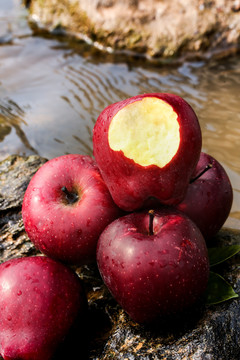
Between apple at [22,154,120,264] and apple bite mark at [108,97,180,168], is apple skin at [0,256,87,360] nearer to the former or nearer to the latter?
apple at [22,154,120,264]

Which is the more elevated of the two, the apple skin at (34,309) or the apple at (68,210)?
Answer: the apple at (68,210)

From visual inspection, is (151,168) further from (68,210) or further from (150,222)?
(68,210)

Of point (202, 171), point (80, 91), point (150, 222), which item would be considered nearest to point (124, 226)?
point (150, 222)

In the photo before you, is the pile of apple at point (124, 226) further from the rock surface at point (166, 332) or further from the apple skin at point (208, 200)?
the rock surface at point (166, 332)

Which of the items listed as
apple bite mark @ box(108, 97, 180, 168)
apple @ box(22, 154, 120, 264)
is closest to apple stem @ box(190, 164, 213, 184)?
apple bite mark @ box(108, 97, 180, 168)

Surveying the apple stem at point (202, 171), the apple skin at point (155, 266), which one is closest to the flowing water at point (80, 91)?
the apple stem at point (202, 171)

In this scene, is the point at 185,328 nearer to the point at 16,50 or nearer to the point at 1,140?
the point at 1,140

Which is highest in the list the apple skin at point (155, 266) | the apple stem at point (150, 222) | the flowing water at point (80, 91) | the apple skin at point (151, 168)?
the apple skin at point (151, 168)
